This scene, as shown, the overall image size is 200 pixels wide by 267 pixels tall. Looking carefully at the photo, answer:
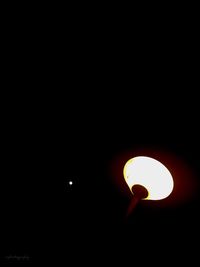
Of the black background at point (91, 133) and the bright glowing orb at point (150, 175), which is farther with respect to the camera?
the black background at point (91, 133)

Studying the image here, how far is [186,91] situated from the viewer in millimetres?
4332

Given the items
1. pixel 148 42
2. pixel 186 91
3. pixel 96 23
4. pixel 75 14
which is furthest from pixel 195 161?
pixel 75 14

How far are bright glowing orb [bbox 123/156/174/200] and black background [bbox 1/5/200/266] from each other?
180 centimetres

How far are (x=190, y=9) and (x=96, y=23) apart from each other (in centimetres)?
141

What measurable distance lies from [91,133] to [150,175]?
2868 mm

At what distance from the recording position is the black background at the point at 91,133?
14.1ft

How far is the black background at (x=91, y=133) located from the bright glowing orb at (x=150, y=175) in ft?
5.90

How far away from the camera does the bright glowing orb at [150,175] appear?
101 inches

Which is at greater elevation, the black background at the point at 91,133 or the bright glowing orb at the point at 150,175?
the black background at the point at 91,133

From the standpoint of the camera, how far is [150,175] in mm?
2570

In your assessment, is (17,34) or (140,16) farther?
(17,34)

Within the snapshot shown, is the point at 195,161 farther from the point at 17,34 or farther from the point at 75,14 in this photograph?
the point at 17,34

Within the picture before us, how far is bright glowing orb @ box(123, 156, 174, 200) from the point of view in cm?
255

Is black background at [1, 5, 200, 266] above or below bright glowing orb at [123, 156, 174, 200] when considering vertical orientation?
above
